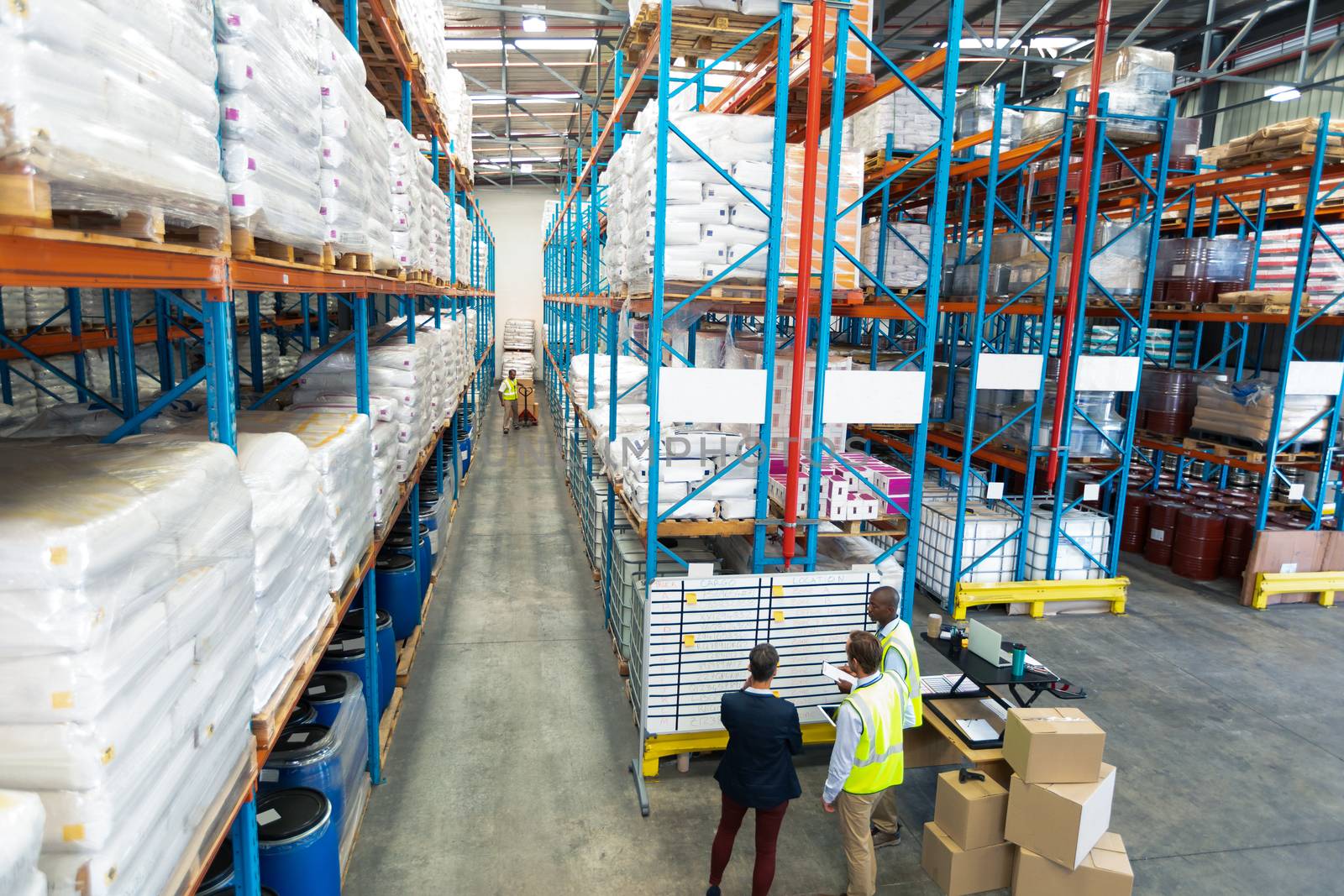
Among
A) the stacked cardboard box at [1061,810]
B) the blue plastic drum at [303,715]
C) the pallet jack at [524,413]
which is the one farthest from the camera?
the pallet jack at [524,413]

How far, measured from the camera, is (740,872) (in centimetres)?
466

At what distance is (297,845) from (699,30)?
18.1 ft

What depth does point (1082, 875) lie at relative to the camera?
429 centimetres

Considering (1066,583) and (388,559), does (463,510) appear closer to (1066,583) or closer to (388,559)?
(388,559)

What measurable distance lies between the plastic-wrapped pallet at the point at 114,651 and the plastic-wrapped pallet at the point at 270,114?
1.09 metres

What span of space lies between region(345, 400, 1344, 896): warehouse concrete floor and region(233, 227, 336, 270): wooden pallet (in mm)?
3454

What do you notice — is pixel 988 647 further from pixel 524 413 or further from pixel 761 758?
pixel 524 413

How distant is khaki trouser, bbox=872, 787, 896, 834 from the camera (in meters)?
4.86

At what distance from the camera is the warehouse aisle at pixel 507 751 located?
184 inches

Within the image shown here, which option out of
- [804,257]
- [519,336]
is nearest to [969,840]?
[804,257]

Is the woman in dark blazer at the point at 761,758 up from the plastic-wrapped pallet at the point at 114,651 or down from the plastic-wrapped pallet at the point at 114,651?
down

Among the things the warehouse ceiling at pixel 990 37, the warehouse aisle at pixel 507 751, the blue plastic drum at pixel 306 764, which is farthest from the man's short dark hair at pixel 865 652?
the warehouse ceiling at pixel 990 37

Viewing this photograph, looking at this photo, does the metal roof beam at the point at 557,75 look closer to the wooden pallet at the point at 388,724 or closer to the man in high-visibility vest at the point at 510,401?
the man in high-visibility vest at the point at 510,401

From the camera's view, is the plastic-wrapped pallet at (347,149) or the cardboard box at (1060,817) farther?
the cardboard box at (1060,817)
